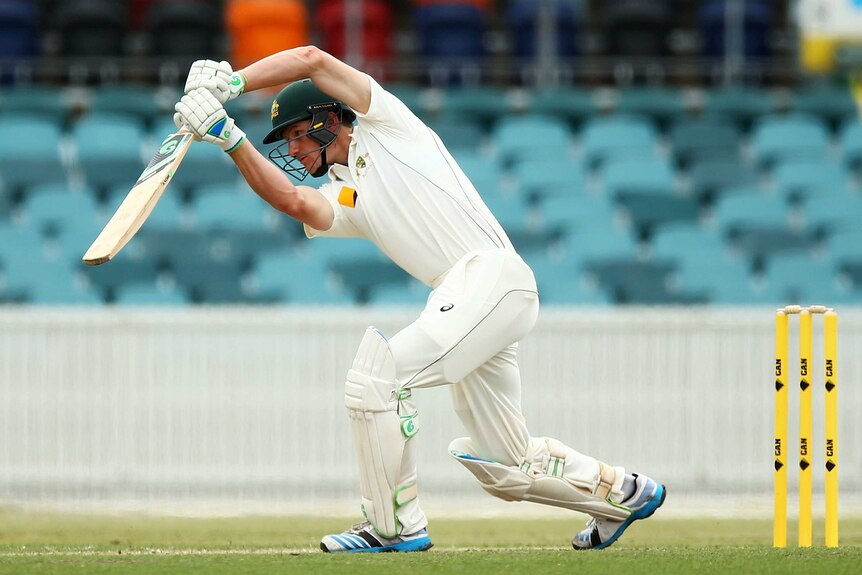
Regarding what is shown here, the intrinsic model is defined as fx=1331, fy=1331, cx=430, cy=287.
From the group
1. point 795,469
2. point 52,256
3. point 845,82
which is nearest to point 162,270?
point 52,256

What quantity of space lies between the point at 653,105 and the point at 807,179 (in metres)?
1.41

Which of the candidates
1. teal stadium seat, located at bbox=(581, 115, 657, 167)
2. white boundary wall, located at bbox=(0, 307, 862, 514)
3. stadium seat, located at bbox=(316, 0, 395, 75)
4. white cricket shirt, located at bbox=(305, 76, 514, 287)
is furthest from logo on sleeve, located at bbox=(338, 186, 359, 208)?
stadium seat, located at bbox=(316, 0, 395, 75)

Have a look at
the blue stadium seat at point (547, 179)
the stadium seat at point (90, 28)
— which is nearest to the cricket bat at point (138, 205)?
the blue stadium seat at point (547, 179)

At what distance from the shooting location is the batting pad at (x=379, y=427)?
4199 mm

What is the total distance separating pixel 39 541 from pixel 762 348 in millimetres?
3912

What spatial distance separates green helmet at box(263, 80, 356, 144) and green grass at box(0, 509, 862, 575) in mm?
1471

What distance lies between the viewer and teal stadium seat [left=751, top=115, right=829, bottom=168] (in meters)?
10.8

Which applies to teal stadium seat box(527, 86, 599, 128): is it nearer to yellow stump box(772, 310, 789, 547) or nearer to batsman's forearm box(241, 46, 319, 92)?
yellow stump box(772, 310, 789, 547)

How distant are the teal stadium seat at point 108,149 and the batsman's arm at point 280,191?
18.5ft

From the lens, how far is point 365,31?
461 inches

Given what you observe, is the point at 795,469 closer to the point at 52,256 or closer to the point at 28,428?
the point at 28,428

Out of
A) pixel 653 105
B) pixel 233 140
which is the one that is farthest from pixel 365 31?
pixel 233 140

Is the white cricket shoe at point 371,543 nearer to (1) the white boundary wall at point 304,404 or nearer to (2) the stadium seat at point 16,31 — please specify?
(1) the white boundary wall at point 304,404

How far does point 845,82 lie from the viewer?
11664 mm
